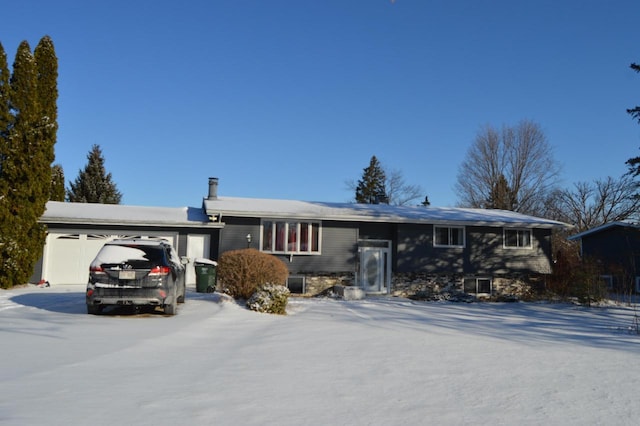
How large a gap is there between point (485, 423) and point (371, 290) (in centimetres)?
1597

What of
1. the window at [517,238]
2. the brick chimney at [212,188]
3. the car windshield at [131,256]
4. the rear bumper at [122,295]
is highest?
the brick chimney at [212,188]

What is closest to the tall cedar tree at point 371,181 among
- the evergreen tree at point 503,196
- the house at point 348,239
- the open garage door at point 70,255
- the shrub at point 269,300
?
the evergreen tree at point 503,196

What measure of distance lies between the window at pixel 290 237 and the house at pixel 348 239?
0.04m

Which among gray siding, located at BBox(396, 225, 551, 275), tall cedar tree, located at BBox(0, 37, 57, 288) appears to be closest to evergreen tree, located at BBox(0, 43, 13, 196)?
tall cedar tree, located at BBox(0, 37, 57, 288)

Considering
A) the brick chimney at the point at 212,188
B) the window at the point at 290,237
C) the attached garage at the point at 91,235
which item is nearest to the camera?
the attached garage at the point at 91,235

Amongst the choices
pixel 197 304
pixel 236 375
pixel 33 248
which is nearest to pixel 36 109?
pixel 33 248

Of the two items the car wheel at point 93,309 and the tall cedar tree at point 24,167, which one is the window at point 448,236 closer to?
the car wheel at point 93,309

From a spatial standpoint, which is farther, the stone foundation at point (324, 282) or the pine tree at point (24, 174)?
the stone foundation at point (324, 282)

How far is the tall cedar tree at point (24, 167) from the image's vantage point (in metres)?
16.9

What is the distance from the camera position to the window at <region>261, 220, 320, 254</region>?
63.4ft

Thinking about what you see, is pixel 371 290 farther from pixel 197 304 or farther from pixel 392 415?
pixel 392 415

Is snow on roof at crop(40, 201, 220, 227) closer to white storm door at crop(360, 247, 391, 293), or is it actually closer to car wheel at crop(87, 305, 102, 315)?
white storm door at crop(360, 247, 391, 293)

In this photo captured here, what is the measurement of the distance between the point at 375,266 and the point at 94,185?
2692cm

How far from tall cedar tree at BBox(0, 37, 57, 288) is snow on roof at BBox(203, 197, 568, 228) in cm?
632
